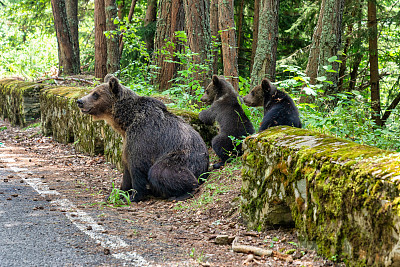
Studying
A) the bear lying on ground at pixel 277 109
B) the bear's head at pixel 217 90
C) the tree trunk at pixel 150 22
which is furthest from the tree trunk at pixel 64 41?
the bear lying on ground at pixel 277 109

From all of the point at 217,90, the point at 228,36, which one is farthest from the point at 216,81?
the point at 228,36

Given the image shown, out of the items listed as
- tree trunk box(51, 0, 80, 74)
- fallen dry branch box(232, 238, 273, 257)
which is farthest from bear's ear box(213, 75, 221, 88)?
tree trunk box(51, 0, 80, 74)

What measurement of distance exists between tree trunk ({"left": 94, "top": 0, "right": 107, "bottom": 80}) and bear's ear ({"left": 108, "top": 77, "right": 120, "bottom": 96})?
9.24 metres

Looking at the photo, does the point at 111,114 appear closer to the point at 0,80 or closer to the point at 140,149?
the point at 140,149

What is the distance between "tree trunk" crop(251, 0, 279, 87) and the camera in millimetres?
10711

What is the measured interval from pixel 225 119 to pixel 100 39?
9972mm

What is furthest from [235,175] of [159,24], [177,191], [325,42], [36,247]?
[159,24]

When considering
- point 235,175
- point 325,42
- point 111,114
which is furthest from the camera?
point 325,42

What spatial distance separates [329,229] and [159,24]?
9882 mm

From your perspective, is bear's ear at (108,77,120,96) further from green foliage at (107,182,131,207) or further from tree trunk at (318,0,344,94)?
tree trunk at (318,0,344,94)

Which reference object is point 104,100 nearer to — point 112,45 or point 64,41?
point 112,45

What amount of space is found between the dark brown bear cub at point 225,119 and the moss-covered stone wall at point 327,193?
2342 mm

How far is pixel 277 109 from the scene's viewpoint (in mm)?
7000

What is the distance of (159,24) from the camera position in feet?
40.2
